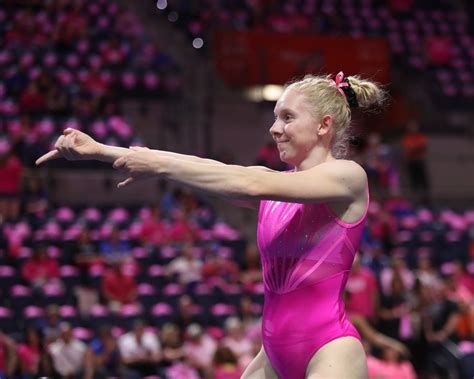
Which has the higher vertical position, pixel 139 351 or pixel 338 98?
pixel 338 98

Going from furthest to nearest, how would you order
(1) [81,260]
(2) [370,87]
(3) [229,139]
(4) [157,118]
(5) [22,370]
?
(3) [229,139] < (4) [157,118] < (1) [81,260] < (5) [22,370] < (2) [370,87]

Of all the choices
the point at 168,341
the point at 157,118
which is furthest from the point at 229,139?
the point at 168,341

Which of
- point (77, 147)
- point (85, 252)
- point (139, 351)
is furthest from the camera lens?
point (85, 252)

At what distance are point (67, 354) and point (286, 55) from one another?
981cm

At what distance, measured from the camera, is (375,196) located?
13891 millimetres

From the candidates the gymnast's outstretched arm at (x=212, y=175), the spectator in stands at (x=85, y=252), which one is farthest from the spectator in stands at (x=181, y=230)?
the gymnast's outstretched arm at (x=212, y=175)

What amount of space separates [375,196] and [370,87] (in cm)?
1065

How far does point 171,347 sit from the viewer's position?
30.2 ft

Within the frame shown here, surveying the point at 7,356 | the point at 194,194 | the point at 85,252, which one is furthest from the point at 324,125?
the point at 194,194

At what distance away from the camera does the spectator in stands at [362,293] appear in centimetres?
1020

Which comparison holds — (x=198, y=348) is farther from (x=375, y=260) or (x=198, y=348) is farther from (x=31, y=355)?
(x=375, y=260)

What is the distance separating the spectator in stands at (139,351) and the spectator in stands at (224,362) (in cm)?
71

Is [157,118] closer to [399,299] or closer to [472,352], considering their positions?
[399,299]

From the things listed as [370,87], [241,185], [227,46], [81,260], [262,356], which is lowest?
[81,260]
